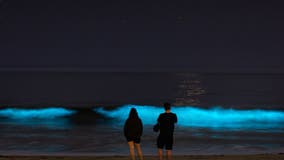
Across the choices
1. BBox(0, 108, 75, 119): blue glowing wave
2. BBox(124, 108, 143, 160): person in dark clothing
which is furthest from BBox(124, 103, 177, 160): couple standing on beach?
BBox(0, 108, 75, 119): blue glowing wave

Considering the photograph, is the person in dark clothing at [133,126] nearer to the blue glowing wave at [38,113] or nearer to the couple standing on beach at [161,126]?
the couple standing on beach at [161,126]

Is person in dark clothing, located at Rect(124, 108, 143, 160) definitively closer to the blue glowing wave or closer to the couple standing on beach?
the couple standing on beach

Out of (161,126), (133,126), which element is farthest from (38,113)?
(161,126)

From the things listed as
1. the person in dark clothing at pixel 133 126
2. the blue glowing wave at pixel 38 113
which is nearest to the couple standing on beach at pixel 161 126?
the person in dark clothing at pixel 133 126

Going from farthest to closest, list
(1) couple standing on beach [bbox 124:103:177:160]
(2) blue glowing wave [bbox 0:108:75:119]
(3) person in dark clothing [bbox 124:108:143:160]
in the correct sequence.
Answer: (2) blue glowing wave [bbox 0:108:75:119], (3) person in dark clothing [bbox 124:108:143:160], (1) couple standing on beach [bbox 124:103:177:160]

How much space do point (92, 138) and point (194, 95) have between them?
52.9m

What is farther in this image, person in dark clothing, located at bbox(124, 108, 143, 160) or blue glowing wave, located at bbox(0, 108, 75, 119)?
blue glowing wave, located at bbox(0, 108, 75, 119)

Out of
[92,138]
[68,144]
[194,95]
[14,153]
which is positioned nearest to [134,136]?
[14,153]

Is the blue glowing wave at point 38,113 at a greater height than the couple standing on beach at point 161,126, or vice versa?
the blue glowing wave at point 38,113

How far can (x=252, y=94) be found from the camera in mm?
77875

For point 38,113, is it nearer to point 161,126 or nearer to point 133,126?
point 133,126

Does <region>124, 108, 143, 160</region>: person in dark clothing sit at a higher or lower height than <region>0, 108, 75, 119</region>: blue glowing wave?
lower

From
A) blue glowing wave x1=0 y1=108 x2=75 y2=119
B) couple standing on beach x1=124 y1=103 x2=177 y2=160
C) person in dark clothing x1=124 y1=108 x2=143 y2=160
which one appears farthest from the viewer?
blue glowing wave x1=0 y1=108 x2=75 y2=119

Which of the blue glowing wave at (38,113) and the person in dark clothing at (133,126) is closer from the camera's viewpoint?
the person in dark clothing at (133,126)
